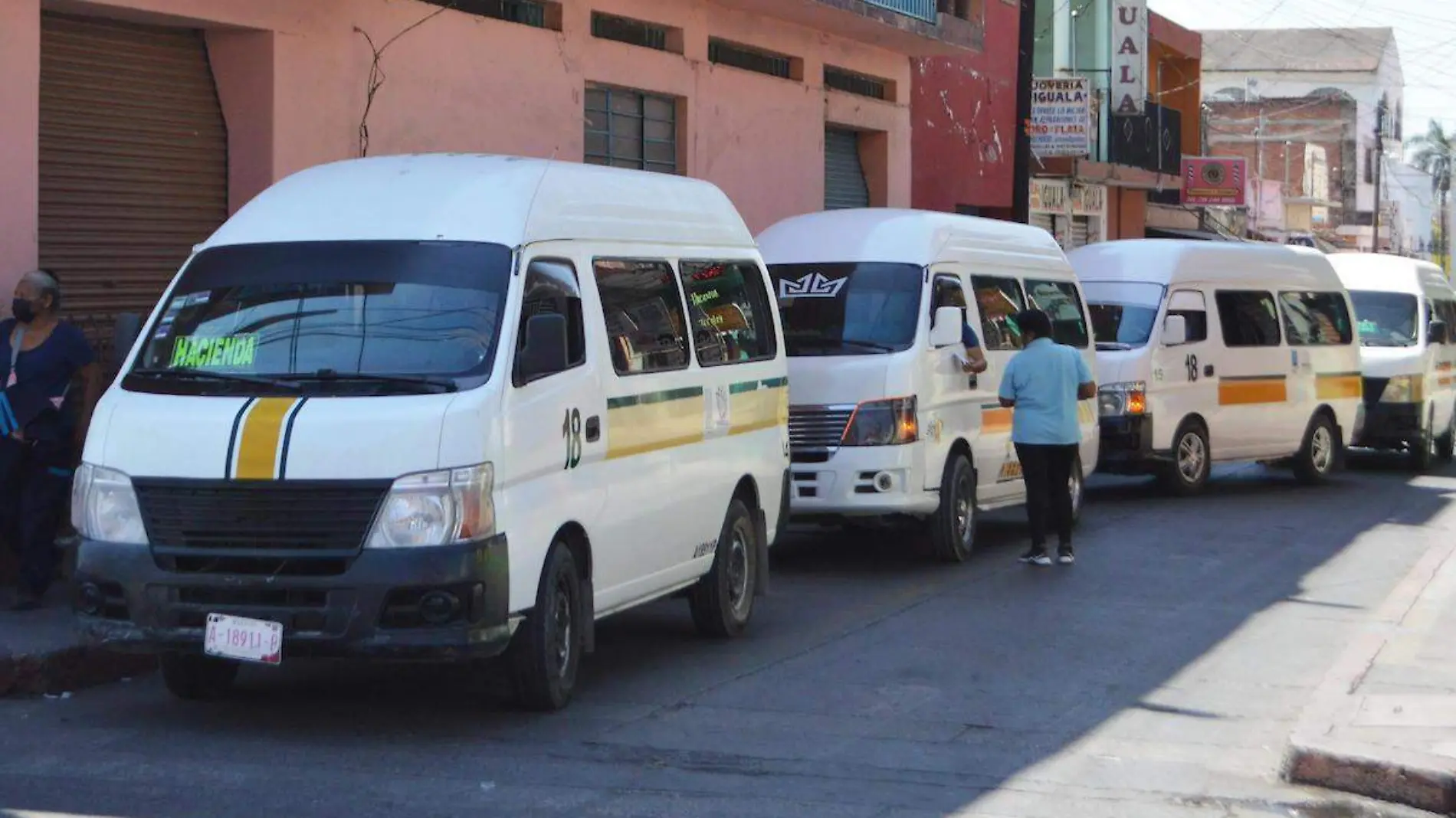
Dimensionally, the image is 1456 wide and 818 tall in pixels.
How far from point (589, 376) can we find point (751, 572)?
2.47 meters

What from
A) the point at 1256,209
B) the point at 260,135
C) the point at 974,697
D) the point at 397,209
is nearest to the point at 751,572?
the point at 974,697

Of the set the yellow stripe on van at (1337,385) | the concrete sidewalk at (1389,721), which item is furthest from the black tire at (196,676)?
the yellow stripe on van at (1337,385)

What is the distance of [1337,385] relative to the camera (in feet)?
66.8

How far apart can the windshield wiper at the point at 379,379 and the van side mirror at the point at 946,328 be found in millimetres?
5792

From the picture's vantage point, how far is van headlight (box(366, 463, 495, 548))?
738cm

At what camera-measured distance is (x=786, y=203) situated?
72.6 ft

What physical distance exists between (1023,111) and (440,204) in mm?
14955

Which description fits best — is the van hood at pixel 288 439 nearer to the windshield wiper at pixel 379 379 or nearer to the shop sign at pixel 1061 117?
the windshield wiper at pixel 379 379

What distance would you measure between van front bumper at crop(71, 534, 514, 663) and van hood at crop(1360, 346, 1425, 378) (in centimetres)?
1626

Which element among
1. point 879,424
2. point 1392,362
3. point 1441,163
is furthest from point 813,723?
point 1441,163

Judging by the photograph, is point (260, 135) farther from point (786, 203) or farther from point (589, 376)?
point (786, 203)

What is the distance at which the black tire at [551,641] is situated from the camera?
805 cm

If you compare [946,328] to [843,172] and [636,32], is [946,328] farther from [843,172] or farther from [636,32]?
[843,172]

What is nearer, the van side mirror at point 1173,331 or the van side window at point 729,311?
the van side window at point 729,311
